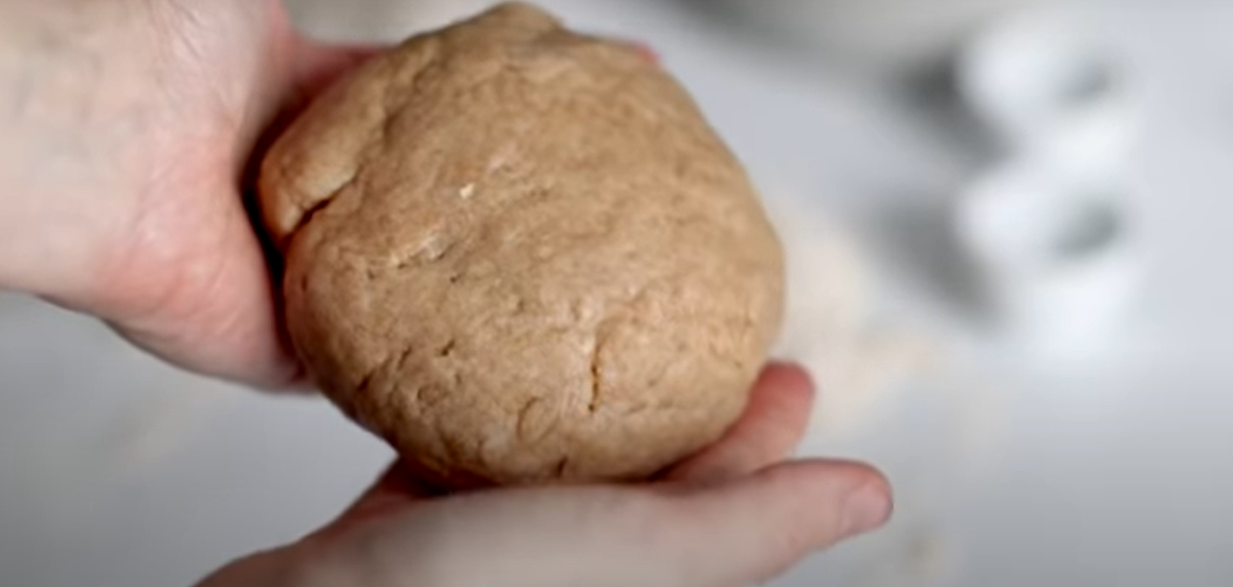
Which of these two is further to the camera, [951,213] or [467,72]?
[951,213]

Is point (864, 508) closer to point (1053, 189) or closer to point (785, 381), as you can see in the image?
point (785, 381)

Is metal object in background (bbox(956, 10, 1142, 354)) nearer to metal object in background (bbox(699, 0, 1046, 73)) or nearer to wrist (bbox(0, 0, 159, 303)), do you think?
metal object in background (bbox(699, 0, 1046, 73))

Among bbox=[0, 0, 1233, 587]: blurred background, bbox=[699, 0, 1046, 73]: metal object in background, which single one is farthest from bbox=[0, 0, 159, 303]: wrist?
bbox=[699, 0, 1046, 73]: metal object in background

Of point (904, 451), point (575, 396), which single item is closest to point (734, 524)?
point (575, 396)

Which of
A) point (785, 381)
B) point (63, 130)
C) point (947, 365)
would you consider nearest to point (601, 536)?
point (785, 381)

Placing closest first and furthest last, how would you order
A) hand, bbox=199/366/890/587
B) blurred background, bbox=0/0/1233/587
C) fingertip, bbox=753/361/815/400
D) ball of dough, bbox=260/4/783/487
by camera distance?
hand, bbox=199/366/890/587 → ball of dough, bbox=260/4/783/487 → fingertip, bbox=753/361/815/400 → blurred background, bbox=0/0/1233/587

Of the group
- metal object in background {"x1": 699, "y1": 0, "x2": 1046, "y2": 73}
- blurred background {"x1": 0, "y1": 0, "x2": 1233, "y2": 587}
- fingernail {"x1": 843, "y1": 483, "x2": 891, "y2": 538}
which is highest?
metal object in background {"x1": 699, "y1": 0, "x2": 1046, "y2": 73}

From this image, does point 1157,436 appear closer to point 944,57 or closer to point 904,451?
point 904,451

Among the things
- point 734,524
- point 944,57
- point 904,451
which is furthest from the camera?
point 944,57
